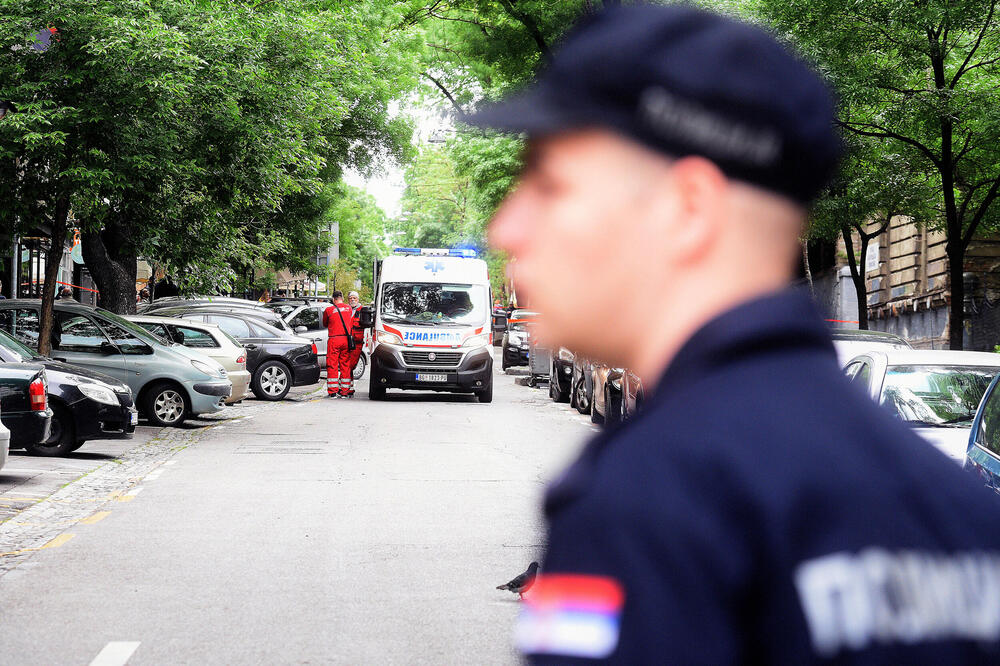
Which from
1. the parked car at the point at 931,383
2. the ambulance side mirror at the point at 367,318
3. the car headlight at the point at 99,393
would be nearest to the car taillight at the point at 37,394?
the car headlight at the point at 99,393

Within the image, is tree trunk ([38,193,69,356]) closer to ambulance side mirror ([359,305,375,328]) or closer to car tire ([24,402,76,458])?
car tire ([24,402,76,458])

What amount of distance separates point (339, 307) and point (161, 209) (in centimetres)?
771

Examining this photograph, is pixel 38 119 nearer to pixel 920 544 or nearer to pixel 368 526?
pixel 368 526

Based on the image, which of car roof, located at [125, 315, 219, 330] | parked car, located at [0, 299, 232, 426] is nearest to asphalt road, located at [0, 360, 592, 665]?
parked car, located at [0, 299, 232, 426]

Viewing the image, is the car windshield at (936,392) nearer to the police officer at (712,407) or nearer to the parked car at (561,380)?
the police officer at (712,407)

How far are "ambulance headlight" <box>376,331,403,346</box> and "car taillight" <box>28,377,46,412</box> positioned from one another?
469 inches

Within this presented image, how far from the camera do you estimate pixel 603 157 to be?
1141mm

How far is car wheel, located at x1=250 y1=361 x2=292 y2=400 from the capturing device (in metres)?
23.9

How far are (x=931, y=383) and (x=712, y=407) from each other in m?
8.51

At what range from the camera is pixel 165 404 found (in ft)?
58.6

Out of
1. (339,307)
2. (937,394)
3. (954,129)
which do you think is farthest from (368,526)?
(339,307)

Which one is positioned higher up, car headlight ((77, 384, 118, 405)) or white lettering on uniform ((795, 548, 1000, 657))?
white lettering on uniform ((795, 548, 1000, 657))

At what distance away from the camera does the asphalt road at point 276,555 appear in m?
5.94

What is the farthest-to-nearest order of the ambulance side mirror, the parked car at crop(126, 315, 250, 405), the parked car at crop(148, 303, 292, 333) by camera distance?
the ambulance side mirror, the parked car at crop(148, 303, 292, 333), the parked car at crop(126, 315, 250, 405)
